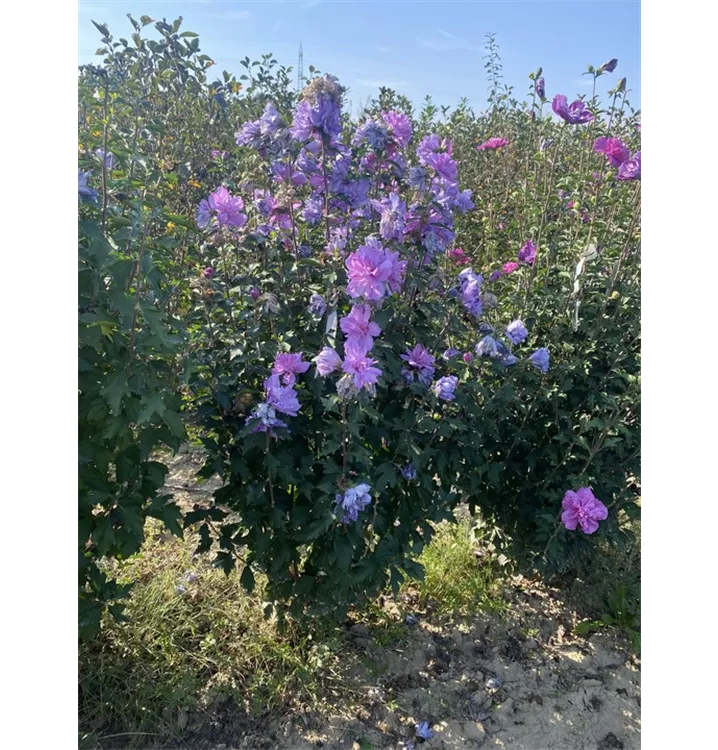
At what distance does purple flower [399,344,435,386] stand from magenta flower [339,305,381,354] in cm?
24

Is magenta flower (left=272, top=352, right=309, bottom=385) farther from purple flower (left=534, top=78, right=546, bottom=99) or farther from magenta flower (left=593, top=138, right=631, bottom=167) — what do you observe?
purple flower (left=534, top=78, right=546, bottom=99)

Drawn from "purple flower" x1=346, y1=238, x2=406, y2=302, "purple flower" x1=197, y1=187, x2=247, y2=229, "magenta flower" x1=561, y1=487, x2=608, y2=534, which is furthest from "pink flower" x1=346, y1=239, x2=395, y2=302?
"magenta flower" x1=561, y1=487, x2=608, y2=534

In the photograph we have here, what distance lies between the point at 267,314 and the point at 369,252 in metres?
0.38

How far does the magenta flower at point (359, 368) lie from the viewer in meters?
1.54

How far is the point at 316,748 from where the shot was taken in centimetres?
200

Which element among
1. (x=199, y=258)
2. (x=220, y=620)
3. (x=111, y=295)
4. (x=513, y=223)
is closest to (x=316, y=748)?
(x=220, y=620)

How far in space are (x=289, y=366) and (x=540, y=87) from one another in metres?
1.58

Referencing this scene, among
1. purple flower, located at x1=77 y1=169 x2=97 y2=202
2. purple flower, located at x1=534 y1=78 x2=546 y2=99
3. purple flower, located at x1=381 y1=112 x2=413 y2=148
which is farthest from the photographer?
purple flower, located at x1=534 y1=78 x2=546 y2=99

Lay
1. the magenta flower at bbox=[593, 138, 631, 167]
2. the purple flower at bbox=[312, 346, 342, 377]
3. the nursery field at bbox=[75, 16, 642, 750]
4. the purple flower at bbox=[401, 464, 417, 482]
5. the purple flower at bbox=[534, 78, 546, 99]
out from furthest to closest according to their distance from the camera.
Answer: the purple flower at bbox=[534, 78, 546, 99] → the magenta flower at bbox=[593, 138, 631, 167] → the purple flower at bbox=[401, 464, 417, 482] → the nursery field at bbox=[75, 16, 642, 750] → the purple flower at bbox=[312, 346, 342, 377]

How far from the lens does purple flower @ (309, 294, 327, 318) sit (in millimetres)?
1739

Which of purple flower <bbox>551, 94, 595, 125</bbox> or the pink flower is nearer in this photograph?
the pink flower

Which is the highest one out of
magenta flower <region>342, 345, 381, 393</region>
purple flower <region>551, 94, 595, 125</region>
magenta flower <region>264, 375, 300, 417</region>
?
purple flower <region>551, 94, 595, 125</region>

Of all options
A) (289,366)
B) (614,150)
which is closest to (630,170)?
(614,150)

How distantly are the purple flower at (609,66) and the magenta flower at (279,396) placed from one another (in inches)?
66.2
